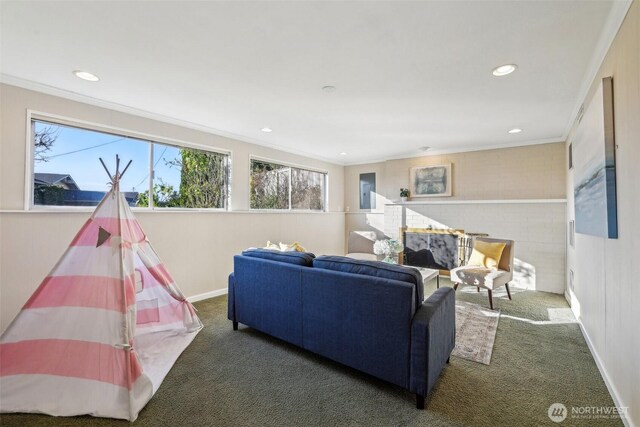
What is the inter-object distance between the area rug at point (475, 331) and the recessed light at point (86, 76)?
3958 mm

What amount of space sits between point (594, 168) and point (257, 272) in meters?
2.81

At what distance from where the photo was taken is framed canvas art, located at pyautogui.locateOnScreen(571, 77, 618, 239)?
182 cm

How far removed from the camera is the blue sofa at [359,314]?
1860 mm

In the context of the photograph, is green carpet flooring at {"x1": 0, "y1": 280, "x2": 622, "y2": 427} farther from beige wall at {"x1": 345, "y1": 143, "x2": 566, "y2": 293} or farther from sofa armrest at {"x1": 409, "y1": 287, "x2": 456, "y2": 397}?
beige wall at {"x1": 345, "y1": 143, "x2": 566, "y2": 293}

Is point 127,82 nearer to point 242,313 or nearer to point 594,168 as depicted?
point 242,313

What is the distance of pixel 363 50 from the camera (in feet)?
6.99

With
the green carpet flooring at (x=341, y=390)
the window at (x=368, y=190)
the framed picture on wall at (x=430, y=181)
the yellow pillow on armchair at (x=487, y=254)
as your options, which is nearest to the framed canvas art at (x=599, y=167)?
the green carpet flooring at (x=341, y=390)

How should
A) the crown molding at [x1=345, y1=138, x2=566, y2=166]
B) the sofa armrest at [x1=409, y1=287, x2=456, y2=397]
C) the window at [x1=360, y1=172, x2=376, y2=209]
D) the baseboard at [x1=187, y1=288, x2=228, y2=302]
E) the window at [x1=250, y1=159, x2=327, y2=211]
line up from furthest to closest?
the window at [x1=360, y1=172, x2=376, y2=209] < the window at [x1=250, y1=159, x2=327, y2=211] < the crown molding at [x1=345, y1=138, x2=566, y2=166] < the baseboard at [x1=187, y1=288, x2=228, y2=302] < the sofa armrest at [x1=409, y1=287, x2=456, y2=397]

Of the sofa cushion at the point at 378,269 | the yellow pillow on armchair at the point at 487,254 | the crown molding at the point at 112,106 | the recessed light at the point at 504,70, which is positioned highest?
the crown molding at the point at 112,106

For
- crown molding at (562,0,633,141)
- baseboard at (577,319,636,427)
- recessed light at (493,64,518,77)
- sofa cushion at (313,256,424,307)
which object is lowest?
baseboard at (577,319,636,427)

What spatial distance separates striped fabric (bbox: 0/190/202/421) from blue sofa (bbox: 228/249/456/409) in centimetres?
99

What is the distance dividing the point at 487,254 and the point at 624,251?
8.15 ft

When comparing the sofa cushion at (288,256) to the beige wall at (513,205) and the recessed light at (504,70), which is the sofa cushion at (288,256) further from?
the beige wall at (513,205)

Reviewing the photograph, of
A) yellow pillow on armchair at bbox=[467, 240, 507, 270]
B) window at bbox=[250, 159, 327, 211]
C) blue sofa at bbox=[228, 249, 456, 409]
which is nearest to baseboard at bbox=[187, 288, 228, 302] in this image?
window at bbox=[250, 159, 327, 211]
